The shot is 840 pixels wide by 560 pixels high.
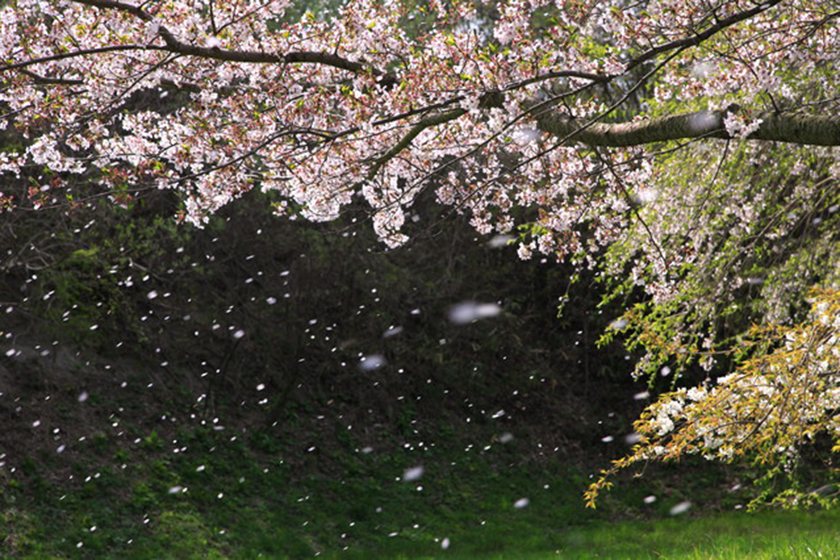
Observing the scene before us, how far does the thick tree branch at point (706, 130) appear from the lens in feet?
12.7

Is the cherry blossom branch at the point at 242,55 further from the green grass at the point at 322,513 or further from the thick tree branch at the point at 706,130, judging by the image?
the green grass at the point at 322,513

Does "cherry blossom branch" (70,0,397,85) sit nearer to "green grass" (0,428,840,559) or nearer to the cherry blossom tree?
the cherry blossom tree

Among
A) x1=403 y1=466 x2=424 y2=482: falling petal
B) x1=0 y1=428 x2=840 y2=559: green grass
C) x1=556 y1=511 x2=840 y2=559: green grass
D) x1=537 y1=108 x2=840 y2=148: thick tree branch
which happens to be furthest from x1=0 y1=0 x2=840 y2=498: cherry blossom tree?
x1=403 y1=466 x2=424 y2=482: falling petal

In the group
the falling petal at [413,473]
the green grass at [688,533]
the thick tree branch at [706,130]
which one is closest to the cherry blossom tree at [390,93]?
the thick tree branch at [706,130]

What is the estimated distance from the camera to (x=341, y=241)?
10.5 meters

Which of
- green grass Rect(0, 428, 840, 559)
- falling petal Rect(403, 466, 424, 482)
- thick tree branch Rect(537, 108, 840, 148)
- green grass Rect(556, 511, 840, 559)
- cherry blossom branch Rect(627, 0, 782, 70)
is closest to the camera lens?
cherry blossom branch Rect(627, 0, 782, 70)

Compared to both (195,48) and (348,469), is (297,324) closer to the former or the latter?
(348,469)

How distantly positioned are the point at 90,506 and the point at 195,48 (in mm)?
5333

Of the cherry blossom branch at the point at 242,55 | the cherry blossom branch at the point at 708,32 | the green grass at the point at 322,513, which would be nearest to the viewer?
the cherry blossom branch at the point at 708,32

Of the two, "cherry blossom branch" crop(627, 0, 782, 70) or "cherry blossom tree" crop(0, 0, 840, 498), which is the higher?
"cherry blossom tree" crop(0, 0, 840, 498)

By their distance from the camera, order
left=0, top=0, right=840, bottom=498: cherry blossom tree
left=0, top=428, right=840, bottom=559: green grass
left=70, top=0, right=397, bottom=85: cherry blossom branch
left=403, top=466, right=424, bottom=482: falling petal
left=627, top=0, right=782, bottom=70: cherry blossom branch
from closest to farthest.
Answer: left=627, top=0, right=782, bottom=70: cherry blossom branch, left=70, top=0, right=397, bottom=85: cherry blossom branch, left=0, top=0, right=840, bottom=498: cherry blossom tree, left=0, top=428, right=840, bottom=559: green grass, left=403, top=466, right=424, bottom=482: falling petal

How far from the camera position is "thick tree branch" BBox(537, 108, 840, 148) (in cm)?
386

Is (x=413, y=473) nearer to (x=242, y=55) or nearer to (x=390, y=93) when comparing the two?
(x=390, y=93)

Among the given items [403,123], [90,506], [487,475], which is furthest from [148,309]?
[403,123]
